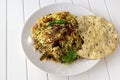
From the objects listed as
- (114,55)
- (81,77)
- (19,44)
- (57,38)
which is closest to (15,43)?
(19,44)

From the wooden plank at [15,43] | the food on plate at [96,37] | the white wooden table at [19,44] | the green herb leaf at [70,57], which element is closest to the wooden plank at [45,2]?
the white wooden table at [19,44]

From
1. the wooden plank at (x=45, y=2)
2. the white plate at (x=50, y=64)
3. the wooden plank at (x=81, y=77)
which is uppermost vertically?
the wooden plank at (x=45, y=2)

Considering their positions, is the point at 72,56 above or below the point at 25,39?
below

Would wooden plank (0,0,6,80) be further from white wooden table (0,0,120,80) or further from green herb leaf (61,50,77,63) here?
green herb leaf (61,50,77,63)

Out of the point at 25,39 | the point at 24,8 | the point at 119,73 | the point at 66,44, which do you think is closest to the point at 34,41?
the point at 25,39

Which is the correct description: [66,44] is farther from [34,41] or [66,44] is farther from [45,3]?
[45,3]

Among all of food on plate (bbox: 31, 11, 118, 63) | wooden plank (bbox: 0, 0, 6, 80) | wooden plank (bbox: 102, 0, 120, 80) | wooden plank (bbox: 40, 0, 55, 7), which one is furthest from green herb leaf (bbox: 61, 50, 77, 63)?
wooden plank (bbox: 40, 0, 55, 7)

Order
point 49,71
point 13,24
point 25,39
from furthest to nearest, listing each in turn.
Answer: point 13,24 < point 25,39 < point 49,71

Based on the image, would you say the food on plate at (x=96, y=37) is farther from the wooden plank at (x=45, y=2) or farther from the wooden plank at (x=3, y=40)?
the wooden plank at (x=3, y=40)
